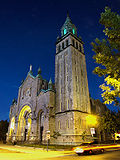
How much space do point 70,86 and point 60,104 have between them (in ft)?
Result: 18.1

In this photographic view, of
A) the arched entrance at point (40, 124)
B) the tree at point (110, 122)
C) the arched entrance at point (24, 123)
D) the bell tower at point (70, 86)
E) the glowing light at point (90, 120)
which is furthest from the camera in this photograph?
the arched entrance at point (24, 123)

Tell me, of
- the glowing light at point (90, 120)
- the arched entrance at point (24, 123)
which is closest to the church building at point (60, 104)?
the arched entrance at point (24, 123)

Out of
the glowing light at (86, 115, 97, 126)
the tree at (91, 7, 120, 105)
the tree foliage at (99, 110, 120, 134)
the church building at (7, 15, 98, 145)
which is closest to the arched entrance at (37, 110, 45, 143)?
the church building at (7, 15, 98, 145)

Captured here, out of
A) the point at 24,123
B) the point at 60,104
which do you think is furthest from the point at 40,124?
the point at 24,123

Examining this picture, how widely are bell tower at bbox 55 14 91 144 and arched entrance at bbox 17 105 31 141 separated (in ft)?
45.3

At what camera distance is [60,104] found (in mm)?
32750

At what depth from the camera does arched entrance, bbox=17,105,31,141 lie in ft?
131

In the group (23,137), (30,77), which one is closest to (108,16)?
(30,77)

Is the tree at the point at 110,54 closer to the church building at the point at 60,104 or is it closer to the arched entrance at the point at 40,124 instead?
the church building at the point at 60,104

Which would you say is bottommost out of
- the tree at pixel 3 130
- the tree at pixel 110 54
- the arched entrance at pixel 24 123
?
the tree at pixel 3 130

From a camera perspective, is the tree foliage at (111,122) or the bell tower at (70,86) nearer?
the tree foliage at (111,122)

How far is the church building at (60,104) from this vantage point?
94.4ft

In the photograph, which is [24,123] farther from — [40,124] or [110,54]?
[110,54]

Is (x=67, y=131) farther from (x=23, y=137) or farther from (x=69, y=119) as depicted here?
(x=23, y=137)
